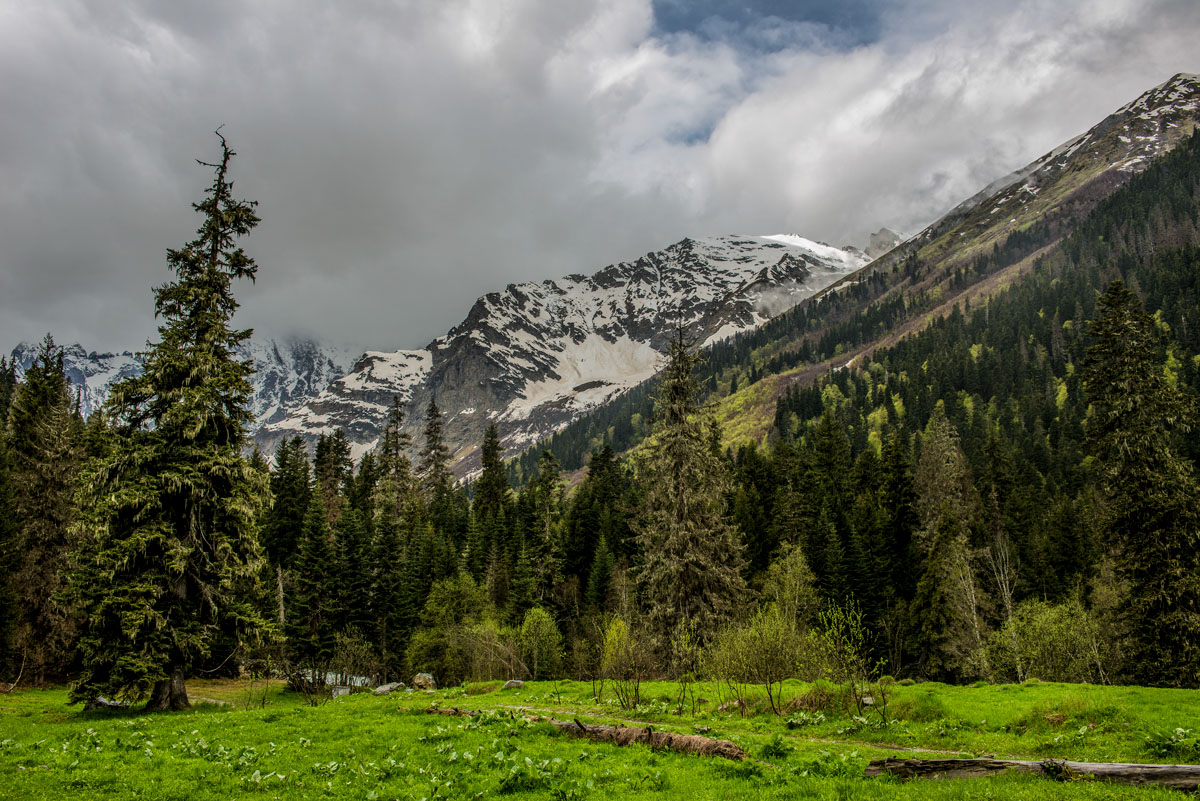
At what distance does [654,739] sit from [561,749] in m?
2.31

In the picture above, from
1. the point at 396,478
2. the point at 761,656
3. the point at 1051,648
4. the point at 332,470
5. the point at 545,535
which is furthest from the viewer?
the point at 332,470

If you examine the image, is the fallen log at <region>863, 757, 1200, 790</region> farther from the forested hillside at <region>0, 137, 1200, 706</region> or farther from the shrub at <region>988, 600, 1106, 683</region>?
the shrub at <region>988, 600, 1106, 683</region>

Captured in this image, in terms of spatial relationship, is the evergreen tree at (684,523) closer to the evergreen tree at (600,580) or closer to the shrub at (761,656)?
the shrub at (761,656)

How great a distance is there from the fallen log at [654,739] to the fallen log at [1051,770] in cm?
313

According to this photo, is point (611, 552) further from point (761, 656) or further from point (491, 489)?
point (761, 656)

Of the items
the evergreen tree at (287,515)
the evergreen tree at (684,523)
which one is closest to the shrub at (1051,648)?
the evergreen tree at (684,523)

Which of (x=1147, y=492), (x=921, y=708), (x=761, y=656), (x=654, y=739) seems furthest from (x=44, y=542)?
(x=1147, y=492)

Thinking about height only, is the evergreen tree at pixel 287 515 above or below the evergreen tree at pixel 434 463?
below

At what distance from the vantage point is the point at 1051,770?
10508mm

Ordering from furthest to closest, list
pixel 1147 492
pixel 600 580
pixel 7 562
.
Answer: pixel 600 580 → pixel 7 562 → pixel 1147 492

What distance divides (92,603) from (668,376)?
97.8 ft

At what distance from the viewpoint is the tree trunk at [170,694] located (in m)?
23.8

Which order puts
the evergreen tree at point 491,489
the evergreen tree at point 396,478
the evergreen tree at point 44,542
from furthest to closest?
the evergreen tree at point 491,489
the evergreen tree at point 396,478
the evergreen tree at point 44,542

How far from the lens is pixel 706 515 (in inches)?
1473
